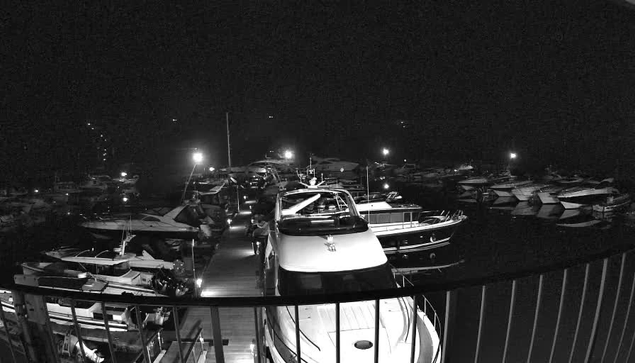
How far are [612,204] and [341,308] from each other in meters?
32.2

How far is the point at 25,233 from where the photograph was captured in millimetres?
26594

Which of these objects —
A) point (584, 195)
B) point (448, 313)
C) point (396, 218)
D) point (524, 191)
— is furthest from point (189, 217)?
point (584, 195)

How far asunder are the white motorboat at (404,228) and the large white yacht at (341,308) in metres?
9.38

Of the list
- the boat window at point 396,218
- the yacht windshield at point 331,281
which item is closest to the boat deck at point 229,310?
the yacht windshield at point 331,281

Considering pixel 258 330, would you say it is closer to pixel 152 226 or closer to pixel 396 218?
pixel 396 218

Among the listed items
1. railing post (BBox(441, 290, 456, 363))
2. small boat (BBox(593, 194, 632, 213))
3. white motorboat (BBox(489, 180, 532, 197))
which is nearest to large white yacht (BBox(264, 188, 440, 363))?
railing post (BBox(441, 290, 456, 363))

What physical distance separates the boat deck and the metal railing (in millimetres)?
133

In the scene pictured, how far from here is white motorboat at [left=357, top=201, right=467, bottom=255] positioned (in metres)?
15.5

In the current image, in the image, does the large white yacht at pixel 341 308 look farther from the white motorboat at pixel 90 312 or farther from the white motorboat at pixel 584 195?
the white motorboat at pixel 584 195

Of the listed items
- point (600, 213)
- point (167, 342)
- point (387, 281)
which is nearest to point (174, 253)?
point (167, 342)

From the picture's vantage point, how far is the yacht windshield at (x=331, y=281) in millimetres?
5152

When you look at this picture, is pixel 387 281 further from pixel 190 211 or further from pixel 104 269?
pixel 190 211

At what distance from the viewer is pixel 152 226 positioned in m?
17.0

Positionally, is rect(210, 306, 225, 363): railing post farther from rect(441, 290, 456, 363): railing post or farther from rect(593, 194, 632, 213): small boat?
rect(593, 194, 632, 213): small boat
